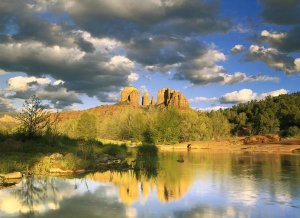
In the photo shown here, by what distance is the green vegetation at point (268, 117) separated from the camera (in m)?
87.3

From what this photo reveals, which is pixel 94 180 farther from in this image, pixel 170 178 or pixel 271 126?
pixel 271 126

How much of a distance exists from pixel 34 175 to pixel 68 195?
6.53 meters

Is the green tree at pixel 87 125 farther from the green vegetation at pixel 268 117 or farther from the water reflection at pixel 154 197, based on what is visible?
the water reflection at pixel 154 197

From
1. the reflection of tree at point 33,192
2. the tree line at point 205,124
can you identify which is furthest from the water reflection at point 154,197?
the tree line at point 205,124

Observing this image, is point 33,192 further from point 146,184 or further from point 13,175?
point 146,184

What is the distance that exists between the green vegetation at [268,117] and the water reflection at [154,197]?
60.5 m

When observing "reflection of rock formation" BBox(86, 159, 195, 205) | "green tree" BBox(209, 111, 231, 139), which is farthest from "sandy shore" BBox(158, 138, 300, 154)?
"reflection of rock formation" BBox(86, 159, 195, 205)

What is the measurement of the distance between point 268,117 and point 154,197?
3244 inches

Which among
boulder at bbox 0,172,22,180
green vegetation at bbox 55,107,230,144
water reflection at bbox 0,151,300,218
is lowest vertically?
water reflection at bbox 0,151,300,218

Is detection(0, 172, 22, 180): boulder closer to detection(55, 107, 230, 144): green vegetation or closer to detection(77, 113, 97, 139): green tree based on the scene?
detection(55, 107, 230, 144): green vegetation

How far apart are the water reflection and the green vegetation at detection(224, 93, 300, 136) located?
60.5m

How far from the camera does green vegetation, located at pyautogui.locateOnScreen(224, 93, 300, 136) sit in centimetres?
8731

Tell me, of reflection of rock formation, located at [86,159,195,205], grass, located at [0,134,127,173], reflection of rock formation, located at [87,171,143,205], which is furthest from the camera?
grass, located at [0,134,127,173]

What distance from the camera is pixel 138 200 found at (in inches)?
560
